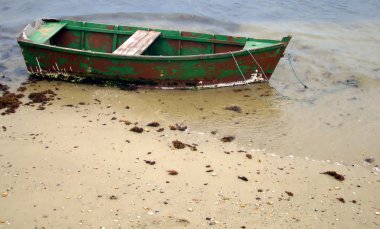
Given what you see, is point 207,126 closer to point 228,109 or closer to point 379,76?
point 228,109

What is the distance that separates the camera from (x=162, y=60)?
988cm

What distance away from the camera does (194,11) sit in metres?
18.3

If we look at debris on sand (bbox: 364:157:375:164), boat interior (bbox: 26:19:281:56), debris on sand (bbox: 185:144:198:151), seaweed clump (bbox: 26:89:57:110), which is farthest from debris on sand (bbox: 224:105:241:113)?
seaweed clump (bbox: 26:89:57:110)

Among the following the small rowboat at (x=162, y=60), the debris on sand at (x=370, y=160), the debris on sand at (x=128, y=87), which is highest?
the small rowboat at (x=162, y=60)

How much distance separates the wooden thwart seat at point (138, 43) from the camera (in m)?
10.2

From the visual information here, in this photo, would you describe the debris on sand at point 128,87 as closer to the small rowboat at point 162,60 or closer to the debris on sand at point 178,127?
the small rowboat at point 162,60

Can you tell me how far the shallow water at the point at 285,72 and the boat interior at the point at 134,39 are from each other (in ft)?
4.11

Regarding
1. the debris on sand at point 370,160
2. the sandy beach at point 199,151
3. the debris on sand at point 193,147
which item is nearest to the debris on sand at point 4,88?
the sandy beach at point 199,151

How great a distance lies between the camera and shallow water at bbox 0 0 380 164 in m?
8.72

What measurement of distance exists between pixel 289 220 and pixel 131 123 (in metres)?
4.21

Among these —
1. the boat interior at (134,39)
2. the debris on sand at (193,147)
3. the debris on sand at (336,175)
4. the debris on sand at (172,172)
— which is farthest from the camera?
the boat interior at (134,39)

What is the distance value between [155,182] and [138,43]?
16.9 feet

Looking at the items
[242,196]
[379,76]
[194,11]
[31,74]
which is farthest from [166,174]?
[194,11]

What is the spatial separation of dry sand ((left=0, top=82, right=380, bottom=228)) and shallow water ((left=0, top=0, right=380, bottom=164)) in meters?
0.70
